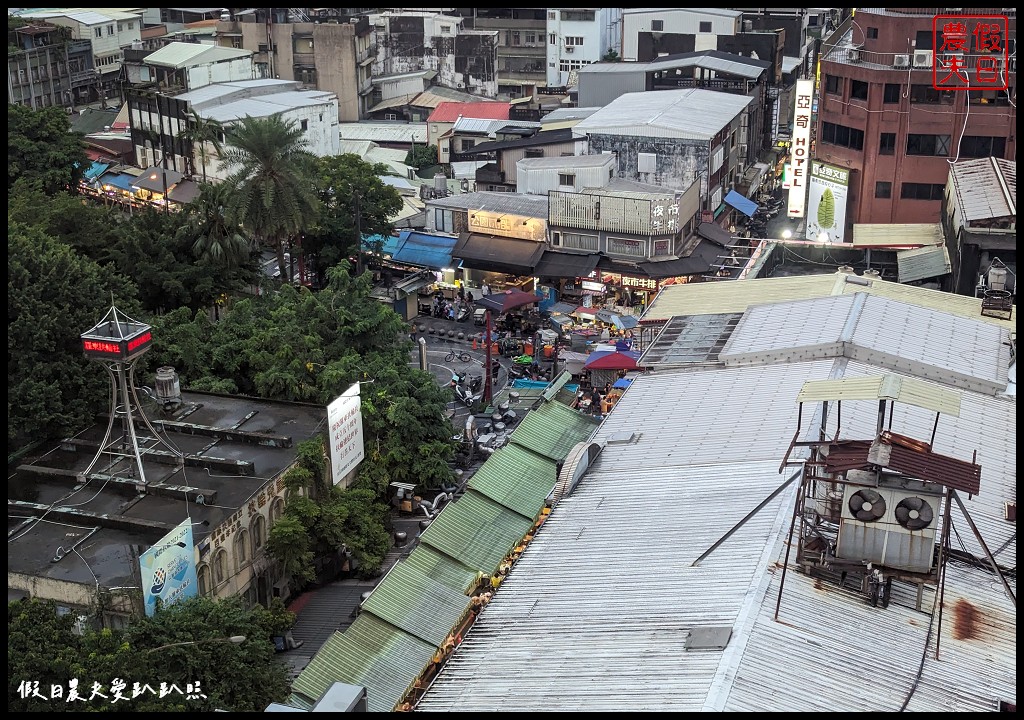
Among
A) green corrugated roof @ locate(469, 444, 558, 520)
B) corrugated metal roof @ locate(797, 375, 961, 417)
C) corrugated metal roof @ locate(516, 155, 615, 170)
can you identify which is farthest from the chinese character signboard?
corrugated metal roof @ locate(797, 375, 961, 417)

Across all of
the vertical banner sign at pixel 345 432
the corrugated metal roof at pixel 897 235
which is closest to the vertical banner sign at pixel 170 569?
the vertical banner sign at pixel 345 432

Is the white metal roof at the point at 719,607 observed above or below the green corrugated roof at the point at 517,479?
above

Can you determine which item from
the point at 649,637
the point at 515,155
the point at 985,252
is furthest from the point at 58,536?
the point at 515,155

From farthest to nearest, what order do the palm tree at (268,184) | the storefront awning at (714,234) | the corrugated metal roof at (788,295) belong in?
the storefront awning at (714,234)
the palm tree at (268,184)
the corrugated metal roof at (788,295)

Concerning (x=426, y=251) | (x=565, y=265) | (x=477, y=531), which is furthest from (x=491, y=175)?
(x=477, y=531)

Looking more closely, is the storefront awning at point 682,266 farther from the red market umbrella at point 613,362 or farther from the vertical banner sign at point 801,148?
the red market umbrella at point 613,362

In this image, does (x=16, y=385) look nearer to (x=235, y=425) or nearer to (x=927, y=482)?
(x=235, y=425)
